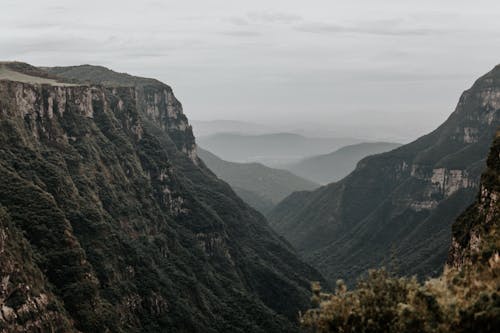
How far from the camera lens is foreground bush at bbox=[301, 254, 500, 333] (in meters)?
37.2

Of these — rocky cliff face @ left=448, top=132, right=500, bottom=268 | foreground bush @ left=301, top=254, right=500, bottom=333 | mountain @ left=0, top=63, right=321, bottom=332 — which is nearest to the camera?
foreground bush @ left=301, top=254, right=500, bottom=333

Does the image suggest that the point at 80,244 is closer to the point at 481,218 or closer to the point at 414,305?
the point at 481,218

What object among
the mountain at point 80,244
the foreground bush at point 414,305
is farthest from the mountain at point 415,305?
the mountain at point 80,244

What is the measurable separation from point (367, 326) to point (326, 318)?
281cm

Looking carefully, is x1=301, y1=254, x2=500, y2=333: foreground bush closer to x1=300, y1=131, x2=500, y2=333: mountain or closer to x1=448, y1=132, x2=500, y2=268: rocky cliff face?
x1=300, y1=131, x2=500, y2=333: mountain

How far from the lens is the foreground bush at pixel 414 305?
37188 millimetres

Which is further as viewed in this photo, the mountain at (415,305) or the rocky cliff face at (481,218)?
the rocky cliff face at (481,218)

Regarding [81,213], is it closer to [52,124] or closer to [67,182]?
[67,182]

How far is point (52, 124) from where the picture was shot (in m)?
165

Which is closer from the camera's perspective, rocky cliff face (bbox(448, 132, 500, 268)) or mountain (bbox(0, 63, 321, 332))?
rocky cliff face (bbox(448, 132, 500, 268))

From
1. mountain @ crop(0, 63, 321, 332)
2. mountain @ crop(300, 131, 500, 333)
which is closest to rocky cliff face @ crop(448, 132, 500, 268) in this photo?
mountain @ crop(300, 131, 500, 333)

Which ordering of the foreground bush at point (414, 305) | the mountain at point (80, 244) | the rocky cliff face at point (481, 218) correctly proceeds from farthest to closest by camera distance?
1. the mountain at point (80, 244)
2. the rocky cliff face at point (481, 218)
3. the foreground bush at point (414, 305)

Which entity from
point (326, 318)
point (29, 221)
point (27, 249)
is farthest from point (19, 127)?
point (326, 318)

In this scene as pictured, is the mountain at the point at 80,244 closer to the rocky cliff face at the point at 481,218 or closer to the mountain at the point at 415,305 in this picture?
the mountain at the point at 415,305
